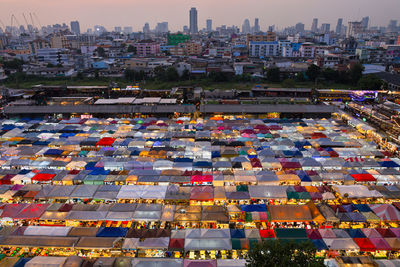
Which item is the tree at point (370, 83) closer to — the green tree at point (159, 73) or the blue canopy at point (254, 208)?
A: the green tree at point (159, 73)

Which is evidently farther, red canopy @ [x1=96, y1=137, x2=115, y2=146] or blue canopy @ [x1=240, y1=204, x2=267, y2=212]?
red canopy @ [x1=96, y1=137, x2=115, y2=146]

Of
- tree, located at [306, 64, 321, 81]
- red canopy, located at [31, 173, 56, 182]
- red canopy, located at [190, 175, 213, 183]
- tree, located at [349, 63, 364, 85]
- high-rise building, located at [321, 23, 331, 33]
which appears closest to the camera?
red canopy, located at [190, 175, 213, 183]

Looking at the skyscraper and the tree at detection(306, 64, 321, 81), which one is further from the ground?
the skyscraper

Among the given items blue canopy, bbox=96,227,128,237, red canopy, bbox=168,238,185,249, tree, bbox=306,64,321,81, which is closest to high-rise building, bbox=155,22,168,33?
tree, bbox=306,64,321,81

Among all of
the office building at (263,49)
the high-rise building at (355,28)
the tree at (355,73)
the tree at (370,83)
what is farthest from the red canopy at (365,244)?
the high-rise building at (355,28)

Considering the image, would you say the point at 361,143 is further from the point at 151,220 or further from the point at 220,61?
the point at 220,61

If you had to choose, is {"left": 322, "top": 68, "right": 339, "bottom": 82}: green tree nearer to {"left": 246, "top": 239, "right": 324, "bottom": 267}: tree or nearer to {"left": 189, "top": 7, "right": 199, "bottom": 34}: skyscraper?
{"left": 246, "top": 239, "right": 324, "bottom": 267}: tree
